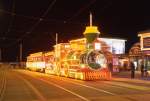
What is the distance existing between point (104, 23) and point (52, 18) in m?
20.2

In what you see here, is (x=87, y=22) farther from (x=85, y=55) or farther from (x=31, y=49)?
(x=31, y=49)

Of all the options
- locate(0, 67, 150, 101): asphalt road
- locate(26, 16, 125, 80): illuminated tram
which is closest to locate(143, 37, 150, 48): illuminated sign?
locate(26, 16, 125, 80): illuminated tram

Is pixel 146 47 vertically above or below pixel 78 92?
above

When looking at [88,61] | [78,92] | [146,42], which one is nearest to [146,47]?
[146,42]

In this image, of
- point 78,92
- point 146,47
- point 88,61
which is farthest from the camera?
point 146,47

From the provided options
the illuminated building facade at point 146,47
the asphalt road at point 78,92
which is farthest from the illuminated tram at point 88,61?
the asphalt road at point 78,92

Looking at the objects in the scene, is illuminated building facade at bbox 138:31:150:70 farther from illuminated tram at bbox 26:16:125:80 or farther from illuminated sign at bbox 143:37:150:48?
illuminated tram at bbox 26:16:125:80

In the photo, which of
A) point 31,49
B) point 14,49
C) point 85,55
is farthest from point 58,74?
point 14,49

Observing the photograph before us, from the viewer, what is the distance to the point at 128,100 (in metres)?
18.2

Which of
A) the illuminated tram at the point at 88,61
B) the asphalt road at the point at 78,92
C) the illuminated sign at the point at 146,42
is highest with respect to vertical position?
the illuminated sign at the point at 146,42

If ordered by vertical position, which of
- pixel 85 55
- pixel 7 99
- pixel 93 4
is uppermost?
pixel 93 4

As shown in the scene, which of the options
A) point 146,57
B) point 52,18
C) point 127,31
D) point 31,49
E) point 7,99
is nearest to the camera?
point 7,99

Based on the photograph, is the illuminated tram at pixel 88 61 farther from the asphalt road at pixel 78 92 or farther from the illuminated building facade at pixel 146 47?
the asphalt road at pixel 78 92

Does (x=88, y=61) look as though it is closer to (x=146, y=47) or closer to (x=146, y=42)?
(x=146, y=47)
